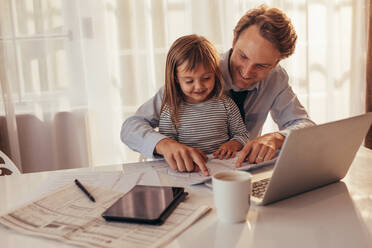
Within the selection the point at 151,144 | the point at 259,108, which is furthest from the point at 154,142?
the point at 259,108

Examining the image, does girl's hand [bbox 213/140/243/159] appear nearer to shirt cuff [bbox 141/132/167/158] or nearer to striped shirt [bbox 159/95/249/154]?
striped shirt [bbox 159/95/249/154]

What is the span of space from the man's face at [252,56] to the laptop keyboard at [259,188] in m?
0.53

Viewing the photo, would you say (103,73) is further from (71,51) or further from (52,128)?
(52,128)

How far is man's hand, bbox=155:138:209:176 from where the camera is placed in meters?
1.11

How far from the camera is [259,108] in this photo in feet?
5.24

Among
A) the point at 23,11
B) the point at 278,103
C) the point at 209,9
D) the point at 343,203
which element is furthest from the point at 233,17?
the point at 343,203


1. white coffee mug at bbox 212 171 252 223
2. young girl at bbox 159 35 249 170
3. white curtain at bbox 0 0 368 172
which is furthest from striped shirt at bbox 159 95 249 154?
white curtain at bbox 0 0 368 172

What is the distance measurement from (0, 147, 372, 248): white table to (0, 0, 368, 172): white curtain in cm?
141

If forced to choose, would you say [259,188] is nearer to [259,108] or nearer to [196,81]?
[196,81]

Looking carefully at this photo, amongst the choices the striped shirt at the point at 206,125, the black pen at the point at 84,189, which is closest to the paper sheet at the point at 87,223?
the black pen at the point at 84,189

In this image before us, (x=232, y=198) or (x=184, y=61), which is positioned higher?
(x=184, y=61)

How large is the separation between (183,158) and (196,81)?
32 centimetres

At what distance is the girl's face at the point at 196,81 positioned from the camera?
1.34 m

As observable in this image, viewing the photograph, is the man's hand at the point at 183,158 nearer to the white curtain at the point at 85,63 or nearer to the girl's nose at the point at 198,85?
the girl's nose at the point at 198,85
